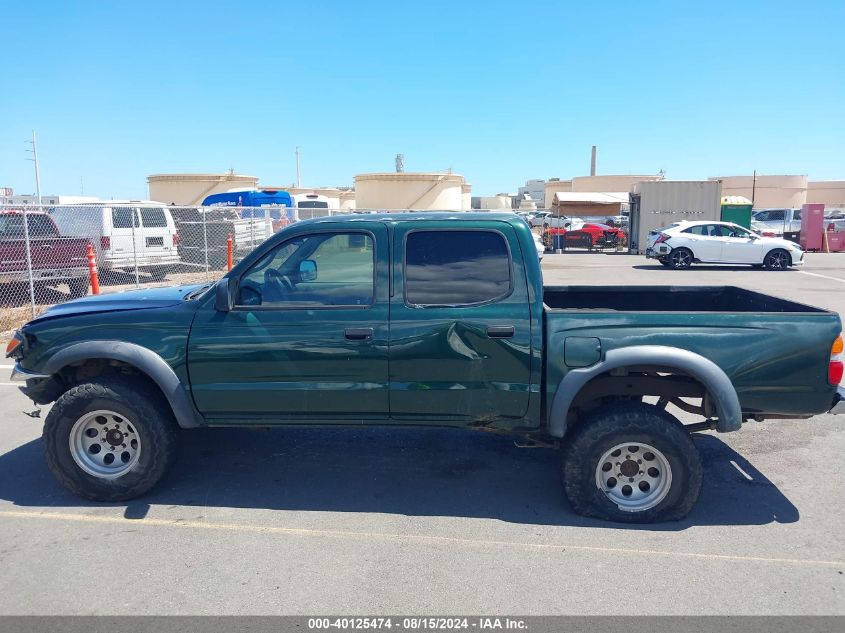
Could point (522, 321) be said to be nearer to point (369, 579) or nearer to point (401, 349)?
point (401, 349)

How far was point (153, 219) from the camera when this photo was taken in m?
16.6

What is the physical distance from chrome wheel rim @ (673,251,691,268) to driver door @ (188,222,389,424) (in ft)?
63.8

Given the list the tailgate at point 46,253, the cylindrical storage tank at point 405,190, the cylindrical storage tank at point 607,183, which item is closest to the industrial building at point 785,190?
the cylindrical storage tank at point 607,183

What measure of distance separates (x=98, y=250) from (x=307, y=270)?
11663 millimetres

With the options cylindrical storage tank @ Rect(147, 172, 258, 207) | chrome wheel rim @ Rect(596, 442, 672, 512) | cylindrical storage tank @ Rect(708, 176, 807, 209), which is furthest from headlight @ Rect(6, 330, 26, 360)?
cylindrical storage tank @ Rect(708, 176, 807, 209)

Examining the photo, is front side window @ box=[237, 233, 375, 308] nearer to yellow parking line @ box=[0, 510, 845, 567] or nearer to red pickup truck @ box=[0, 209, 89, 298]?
yellow parking line @ box=[0, 510, 845, 567]

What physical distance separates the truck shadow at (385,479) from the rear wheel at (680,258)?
17312 mm

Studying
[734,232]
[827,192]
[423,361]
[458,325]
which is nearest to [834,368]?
[458,325]

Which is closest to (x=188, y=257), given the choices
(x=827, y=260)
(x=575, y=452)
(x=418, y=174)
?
(x=575, y=452)

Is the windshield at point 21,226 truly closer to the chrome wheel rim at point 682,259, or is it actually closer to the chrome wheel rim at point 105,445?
the chrome wheel rim at point 105,445

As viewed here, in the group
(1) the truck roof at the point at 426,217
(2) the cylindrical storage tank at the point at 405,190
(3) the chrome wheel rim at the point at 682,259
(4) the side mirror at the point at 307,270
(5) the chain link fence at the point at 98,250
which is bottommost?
(3) the chrome wheel rim at the point at 682,259

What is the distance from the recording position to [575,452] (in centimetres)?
424

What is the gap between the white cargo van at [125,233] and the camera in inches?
569

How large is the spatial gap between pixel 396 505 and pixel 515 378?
3.89 ft
